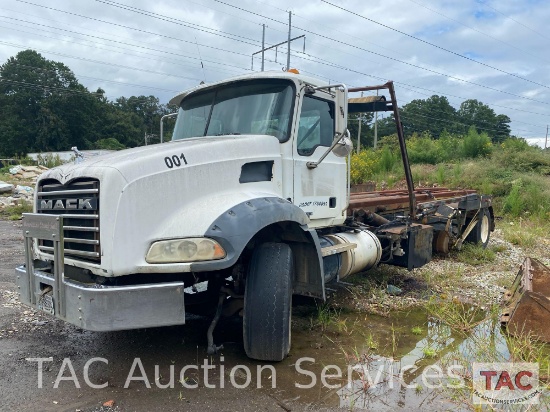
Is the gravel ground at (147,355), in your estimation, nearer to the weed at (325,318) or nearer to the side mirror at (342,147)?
the weed at (325,318)

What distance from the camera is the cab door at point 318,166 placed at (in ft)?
Result: 15.3

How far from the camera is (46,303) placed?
11.6ft

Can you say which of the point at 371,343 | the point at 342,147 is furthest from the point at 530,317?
the point at 342,147

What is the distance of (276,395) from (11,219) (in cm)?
1344

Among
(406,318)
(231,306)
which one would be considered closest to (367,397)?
(231,306)

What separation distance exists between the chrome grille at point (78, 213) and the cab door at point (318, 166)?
2029 millimetres

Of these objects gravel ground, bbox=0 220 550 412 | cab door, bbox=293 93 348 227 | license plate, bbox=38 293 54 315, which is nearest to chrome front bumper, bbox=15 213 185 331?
license plate, bbox=38 293 54 315

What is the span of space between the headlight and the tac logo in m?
2.17

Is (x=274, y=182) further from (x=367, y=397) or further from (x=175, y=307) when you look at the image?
(x=367, y=397)

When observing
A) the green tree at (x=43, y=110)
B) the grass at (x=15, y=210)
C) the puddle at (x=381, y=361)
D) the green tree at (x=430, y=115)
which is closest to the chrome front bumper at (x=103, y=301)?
the puddle at (x=381, y=361)

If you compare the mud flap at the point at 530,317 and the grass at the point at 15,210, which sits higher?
the grass at the point at 15,210

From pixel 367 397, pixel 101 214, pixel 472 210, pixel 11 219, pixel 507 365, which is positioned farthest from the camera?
pixel 11 219

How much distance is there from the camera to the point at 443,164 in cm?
2005

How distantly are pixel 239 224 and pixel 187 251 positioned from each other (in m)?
0.44
